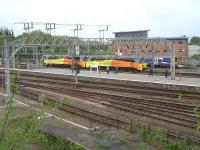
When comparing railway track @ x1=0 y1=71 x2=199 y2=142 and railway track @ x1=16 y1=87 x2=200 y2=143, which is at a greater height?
railway track @ x1=0 y1=71 x2=199 y2=142

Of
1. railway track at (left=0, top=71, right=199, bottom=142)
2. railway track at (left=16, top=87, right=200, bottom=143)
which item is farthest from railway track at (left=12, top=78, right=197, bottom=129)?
railway track at (left=16, top=87, right=200, bottom=143)

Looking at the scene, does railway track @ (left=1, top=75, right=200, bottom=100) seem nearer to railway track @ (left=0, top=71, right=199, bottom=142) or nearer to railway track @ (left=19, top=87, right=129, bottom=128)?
railway track @ (left=0, top=71, right=199, bottom=142)

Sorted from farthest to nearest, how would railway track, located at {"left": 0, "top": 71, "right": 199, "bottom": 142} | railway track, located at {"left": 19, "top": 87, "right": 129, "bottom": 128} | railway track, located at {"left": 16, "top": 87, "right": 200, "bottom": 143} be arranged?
railway track, located at {"left": 0, "top": 71, "right": 199, "bottom": 142} < railway track, located at {"left": 19, "top": 87, "right": 129, "bottom": 128} < railway track, located at {"left": 16, "top": 87, "right": 200, "bottom": 143}

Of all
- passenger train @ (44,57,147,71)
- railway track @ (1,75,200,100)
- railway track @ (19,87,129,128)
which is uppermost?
passenger train @ (44,57,147,71)

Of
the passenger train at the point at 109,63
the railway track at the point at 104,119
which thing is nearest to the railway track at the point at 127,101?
the railway track at the point at 104,119

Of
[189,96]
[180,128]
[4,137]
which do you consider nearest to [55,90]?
[189,96]

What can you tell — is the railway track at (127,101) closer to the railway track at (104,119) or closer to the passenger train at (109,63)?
the railway track at (104,119)

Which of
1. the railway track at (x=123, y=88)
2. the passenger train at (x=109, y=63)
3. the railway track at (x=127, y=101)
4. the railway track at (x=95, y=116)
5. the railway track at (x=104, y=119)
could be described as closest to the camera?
the railway track at (x=104, y=119)

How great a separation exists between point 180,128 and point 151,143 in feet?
15.4

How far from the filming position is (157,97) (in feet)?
99.5

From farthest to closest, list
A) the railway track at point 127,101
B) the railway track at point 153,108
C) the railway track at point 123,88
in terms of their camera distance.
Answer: the railway track at point 123,88
the railway track at point 127,101
the railway track at point 153,108

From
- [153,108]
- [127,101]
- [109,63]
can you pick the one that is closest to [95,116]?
[153,108]

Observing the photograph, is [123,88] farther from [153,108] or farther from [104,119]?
[104,119]

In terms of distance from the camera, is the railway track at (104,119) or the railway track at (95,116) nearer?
the railway track at (104,119)
